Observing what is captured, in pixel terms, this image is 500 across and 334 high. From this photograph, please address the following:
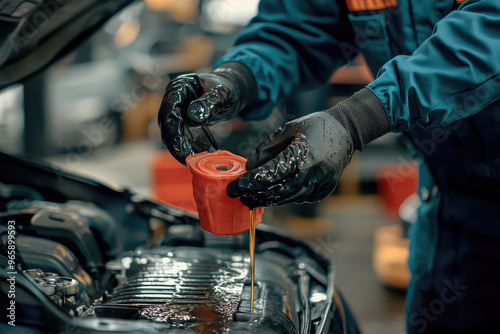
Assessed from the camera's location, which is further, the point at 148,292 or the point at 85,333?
the point at 148,292

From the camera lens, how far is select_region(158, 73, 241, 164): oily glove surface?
1134 millimetres

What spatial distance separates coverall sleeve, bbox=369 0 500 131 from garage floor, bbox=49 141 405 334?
1.66 meters

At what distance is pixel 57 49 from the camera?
1.20m

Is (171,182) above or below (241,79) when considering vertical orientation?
below

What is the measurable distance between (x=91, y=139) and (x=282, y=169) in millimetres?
4952

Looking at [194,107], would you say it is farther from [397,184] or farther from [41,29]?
[397,184]

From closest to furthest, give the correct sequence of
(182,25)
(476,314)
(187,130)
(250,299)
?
(250,299) < (187,130) < (476,314) < (182,25)

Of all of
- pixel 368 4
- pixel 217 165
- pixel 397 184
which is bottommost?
pixel 397 184

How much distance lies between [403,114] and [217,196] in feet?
1.31

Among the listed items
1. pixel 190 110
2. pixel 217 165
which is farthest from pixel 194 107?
pixel 217 165

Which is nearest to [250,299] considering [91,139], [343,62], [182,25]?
[343,62]

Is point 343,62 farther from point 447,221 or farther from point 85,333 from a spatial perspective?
point 85,333

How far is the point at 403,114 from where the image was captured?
0.98m

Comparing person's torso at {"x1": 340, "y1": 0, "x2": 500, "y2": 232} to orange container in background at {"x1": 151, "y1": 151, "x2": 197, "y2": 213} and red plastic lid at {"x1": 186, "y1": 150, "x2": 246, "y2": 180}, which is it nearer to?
red plastic lid at {"x1": 186, "y1": 150, "x2": 246, "y2": 180}
